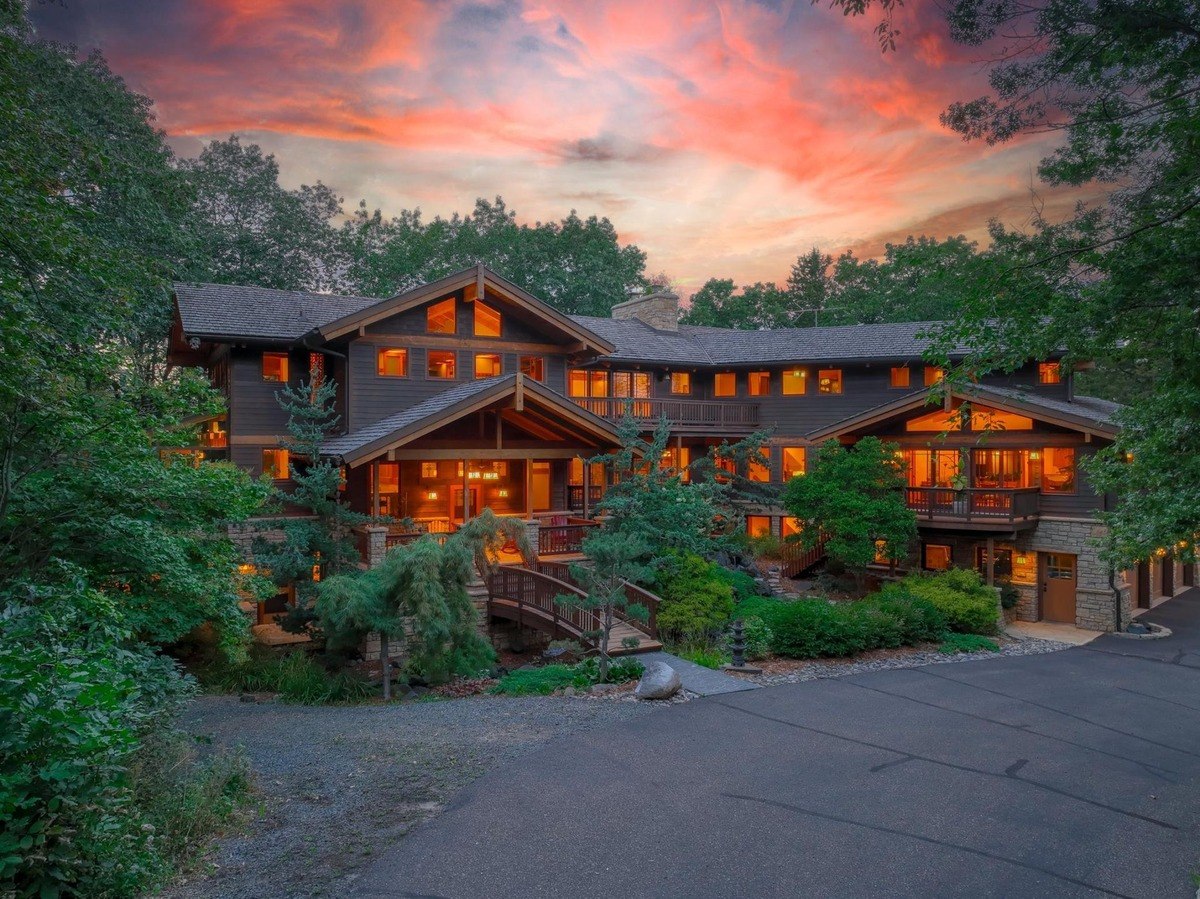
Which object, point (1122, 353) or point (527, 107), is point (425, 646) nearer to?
point (1122, 353)

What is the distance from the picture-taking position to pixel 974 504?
22406 mm

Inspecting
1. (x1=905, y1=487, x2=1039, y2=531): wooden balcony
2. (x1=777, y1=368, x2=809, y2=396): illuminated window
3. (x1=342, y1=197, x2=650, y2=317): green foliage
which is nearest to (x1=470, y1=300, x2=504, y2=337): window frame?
(x1=777, y1=368, x2=809, y2=396): illuminated window

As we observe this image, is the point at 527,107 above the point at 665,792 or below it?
above

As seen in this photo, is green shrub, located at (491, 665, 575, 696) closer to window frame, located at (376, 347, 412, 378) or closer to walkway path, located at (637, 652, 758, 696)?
walkway path, located at (637, 652, 758, 696)

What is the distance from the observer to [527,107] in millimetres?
22484

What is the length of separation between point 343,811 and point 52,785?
3272 mm

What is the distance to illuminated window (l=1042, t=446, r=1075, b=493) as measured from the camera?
74.0 feet

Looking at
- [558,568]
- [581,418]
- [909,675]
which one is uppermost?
[581,418]

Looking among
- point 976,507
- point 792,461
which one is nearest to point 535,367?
point 792,461

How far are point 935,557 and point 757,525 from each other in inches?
267

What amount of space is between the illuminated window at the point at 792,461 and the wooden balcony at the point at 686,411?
1744 millimetres

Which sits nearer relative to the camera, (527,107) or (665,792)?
(665,792)

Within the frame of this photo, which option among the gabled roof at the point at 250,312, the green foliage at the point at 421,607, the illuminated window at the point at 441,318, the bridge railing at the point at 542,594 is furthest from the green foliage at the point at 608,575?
the gabled roof at the point at 250,312

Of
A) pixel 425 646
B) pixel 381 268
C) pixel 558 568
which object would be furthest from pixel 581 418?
pixel 381 268
